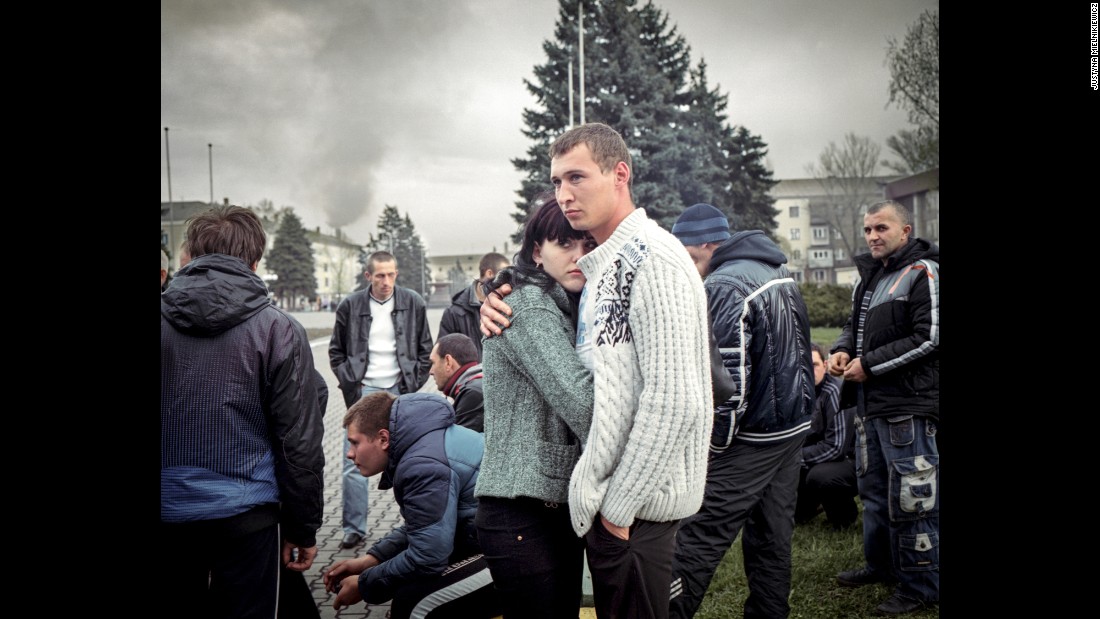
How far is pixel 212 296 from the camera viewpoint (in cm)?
238

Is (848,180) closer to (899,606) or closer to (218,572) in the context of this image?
(899,606)

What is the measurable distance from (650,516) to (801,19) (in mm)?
9337

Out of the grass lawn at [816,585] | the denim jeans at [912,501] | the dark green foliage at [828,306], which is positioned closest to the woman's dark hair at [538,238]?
the denim jeans at [912,501]

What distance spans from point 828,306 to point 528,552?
75.2 ft

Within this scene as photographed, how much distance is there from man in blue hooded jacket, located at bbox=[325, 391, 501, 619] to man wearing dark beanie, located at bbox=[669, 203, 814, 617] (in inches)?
36.7

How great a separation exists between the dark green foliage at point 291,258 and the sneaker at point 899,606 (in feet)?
227

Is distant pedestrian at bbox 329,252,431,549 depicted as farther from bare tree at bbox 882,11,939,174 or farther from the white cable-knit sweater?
bare tree at bbox 882,11,939,174

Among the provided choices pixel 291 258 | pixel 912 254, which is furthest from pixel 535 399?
pixel 291 258

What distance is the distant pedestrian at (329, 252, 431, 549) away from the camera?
19.6ft
